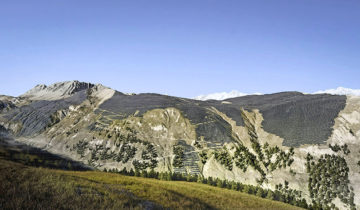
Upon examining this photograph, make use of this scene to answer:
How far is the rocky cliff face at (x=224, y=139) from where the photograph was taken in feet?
278

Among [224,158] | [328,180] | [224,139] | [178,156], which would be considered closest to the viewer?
[328,180]

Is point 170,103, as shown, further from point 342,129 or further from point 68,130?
point 342,129

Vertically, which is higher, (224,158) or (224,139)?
(224,139)

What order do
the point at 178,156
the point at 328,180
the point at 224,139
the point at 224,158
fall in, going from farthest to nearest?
the point at 224,139 → the point at 178,156 → the point at 224,158 → the point at 328,180

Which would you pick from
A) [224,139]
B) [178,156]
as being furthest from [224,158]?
[178,156]

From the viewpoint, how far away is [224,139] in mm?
115375

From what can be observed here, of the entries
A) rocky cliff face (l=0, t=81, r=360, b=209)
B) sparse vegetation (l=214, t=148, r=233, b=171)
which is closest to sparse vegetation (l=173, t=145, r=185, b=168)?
rocky cliff face (l=0, t=81, r=360, b=209)

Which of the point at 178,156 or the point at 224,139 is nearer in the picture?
the point at 178,156

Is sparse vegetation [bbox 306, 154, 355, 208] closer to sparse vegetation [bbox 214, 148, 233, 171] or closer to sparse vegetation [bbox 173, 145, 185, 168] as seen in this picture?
sparse vegetation [bbox 214, 148, 233, 171]

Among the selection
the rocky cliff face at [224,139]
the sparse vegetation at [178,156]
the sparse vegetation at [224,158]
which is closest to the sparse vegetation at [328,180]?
the rocky cliff face at [224,139]

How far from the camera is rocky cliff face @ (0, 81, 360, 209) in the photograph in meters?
84.7

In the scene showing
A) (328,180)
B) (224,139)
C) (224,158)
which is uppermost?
(224,139)

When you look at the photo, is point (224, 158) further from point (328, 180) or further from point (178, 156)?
point (328, 180)

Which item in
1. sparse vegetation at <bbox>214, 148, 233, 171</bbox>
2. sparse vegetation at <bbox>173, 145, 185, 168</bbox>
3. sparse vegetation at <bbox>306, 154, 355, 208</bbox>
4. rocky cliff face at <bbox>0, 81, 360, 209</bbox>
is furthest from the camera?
sparse vegetation at <bbox>173, 145, 185, 168</bbox>
